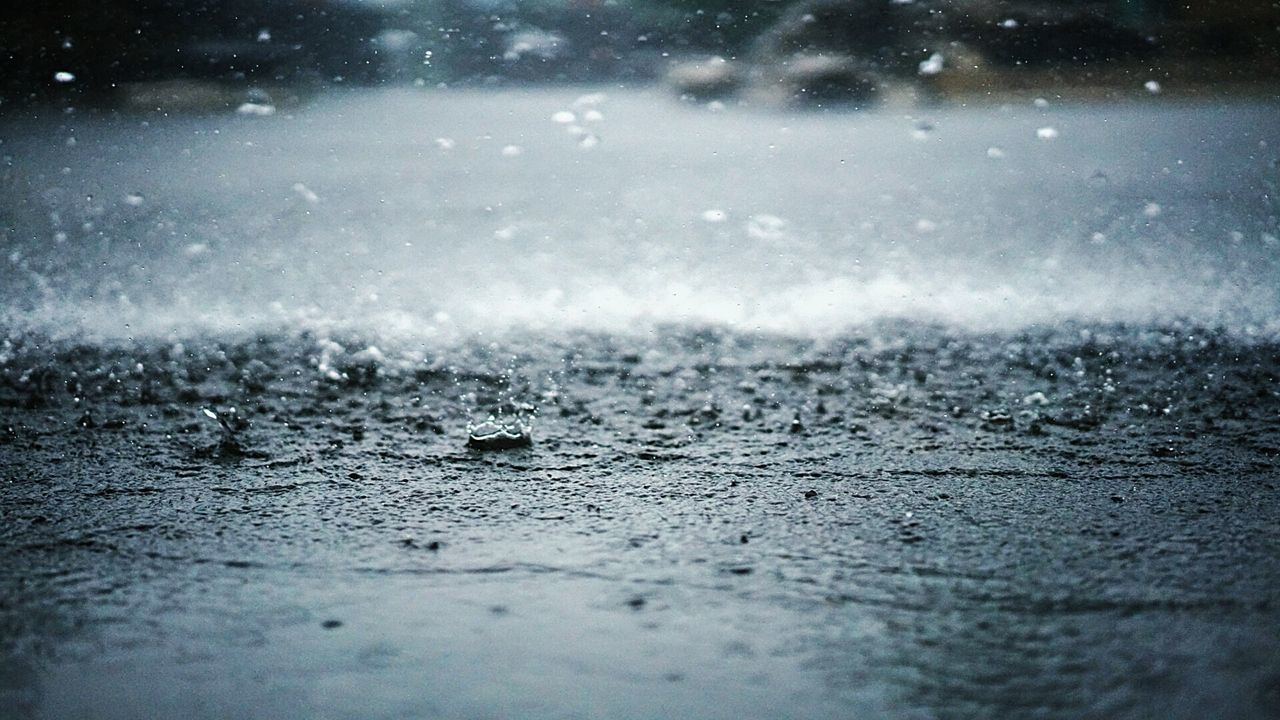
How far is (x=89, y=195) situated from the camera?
4316 millimetres

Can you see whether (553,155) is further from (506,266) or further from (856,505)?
(856,505)

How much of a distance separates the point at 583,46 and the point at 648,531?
330 centimetres

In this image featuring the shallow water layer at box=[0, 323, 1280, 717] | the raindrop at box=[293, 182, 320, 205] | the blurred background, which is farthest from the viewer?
the blurred background

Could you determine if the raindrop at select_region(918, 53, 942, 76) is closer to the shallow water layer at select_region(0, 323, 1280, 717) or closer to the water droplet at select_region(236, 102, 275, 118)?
the shallow water layer at select_region(0, 323, 1280, 717)

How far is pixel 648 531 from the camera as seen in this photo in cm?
180

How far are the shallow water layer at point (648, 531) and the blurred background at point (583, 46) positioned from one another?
1961 mm

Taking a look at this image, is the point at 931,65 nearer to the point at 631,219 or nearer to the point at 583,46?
the point at 583,46

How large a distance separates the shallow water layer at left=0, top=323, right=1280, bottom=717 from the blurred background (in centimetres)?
196

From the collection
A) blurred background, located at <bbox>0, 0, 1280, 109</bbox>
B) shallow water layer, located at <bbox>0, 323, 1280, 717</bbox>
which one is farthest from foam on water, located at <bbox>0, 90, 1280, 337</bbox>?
shallow water layer, located at <bbox>0, 323, 1280, 717</bbox>

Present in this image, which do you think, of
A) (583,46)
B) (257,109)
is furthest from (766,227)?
(257,109)

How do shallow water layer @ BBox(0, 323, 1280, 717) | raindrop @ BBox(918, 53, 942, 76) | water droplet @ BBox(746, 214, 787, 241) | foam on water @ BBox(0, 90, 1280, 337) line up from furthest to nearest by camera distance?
raindrop @ BBox(918, 53, 942, 76), water droplet @ BBox(746, 214, 787, 241), foam on water @ BBox(0, 90, 1280, 337), shallow water layer @ BBox(0, 323, 1280, 717)

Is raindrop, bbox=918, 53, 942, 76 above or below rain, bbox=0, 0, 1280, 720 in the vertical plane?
above

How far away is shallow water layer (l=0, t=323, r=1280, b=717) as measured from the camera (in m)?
1.32

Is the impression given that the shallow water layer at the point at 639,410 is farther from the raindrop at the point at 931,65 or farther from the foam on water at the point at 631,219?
the raindrop at the point at 931,65
